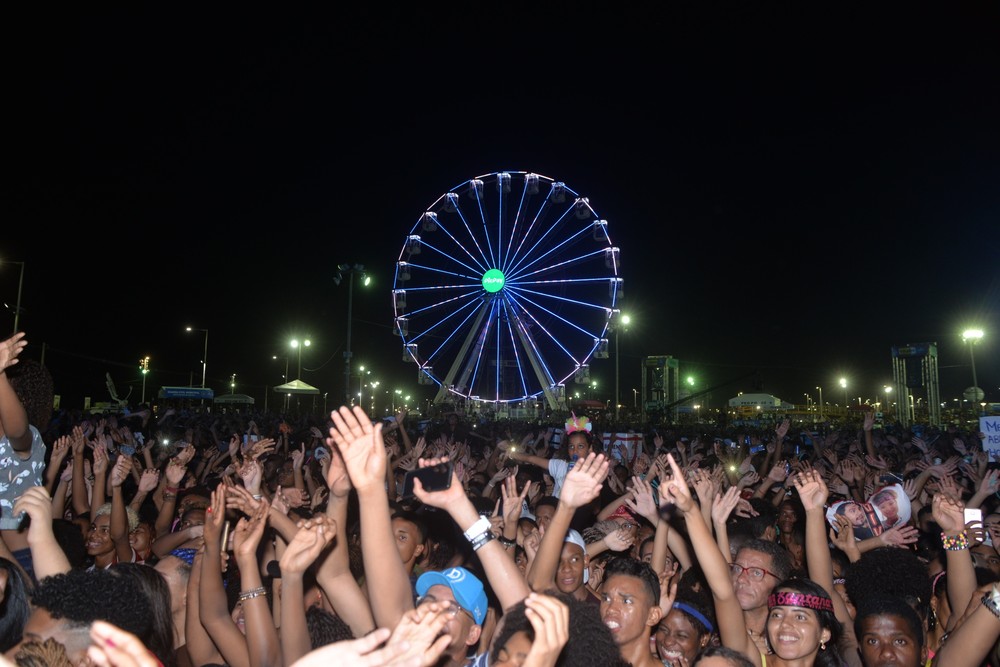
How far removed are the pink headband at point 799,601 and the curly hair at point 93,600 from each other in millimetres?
2902

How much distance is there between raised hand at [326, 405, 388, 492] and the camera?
2850mm

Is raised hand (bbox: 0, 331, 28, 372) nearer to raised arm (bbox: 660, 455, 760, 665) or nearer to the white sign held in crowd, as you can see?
raised arm (bbox: 660, 455, 760, 665)

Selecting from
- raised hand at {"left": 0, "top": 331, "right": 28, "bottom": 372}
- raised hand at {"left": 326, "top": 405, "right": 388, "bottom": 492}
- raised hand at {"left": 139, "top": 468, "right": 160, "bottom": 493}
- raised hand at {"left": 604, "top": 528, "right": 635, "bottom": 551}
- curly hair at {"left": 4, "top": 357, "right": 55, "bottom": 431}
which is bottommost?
raised hand at {"left": 604, "top": 528, "right": 635, "bottom": 551}

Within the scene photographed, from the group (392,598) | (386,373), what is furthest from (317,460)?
(386,373)

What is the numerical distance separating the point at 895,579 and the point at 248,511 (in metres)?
3.87

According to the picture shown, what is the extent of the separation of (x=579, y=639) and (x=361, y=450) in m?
1.13

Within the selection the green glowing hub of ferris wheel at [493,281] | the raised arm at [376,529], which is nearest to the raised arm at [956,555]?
the raised arm at [376,529]

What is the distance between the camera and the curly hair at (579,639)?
2490 millimetres

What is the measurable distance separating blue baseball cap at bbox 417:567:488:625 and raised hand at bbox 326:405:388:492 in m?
0.62

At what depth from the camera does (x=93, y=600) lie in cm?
256

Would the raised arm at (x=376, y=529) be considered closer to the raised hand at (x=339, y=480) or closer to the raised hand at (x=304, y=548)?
the raised hand at (x=304, y=548)

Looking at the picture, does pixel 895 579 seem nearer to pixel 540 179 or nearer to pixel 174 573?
pixel 174 573

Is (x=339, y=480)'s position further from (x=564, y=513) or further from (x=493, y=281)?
(x=493, y=281)

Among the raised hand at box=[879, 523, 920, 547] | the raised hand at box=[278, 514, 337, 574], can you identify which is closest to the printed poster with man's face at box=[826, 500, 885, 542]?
the raised hand at box=[879, 523, 920, 547]
